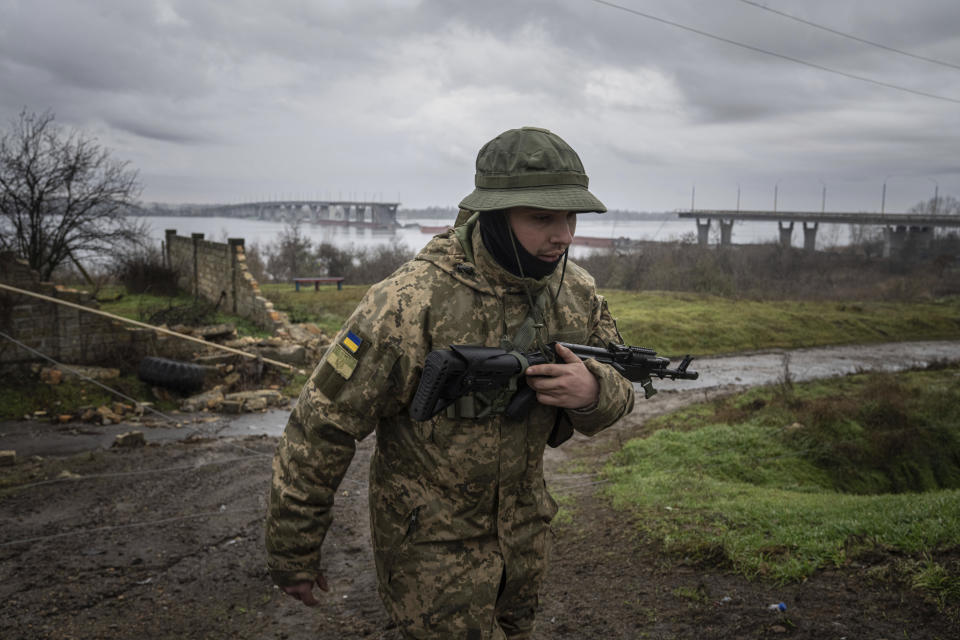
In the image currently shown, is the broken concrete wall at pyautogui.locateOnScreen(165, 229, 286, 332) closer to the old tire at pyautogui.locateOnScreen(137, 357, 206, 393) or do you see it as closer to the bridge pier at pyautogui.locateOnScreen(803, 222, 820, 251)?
the old tire at pyautogui.locateOnScreen(137, 357, 206, 393)

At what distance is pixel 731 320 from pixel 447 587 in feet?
69.0

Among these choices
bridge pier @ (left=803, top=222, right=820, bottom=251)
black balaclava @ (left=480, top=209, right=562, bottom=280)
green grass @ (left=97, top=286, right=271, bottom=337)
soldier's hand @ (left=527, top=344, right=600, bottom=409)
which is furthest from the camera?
bridge pier @ (left=803, top=222, right=820, bottom=251)

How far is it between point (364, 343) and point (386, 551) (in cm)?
75

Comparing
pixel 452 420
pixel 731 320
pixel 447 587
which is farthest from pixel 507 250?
pixel 731 320

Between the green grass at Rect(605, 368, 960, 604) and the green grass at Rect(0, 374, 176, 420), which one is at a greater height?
the green grass at Rect(605, 368, 960, 604)

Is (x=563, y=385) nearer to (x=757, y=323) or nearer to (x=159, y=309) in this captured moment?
(x=159, y=309)

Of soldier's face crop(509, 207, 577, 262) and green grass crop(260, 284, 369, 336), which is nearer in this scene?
soldier's face crop(509, 207, 577, 262)

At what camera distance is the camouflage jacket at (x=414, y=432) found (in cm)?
206

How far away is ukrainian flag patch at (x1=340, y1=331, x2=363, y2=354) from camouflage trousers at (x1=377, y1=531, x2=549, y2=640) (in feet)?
2.30

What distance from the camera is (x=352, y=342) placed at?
206cm

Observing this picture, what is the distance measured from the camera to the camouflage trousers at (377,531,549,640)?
2094mm

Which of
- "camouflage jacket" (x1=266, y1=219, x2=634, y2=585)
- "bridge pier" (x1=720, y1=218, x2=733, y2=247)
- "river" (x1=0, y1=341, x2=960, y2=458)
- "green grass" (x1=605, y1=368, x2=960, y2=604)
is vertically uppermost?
"bridge pier" (x1=720, y1=218, x2=733, y2=247)

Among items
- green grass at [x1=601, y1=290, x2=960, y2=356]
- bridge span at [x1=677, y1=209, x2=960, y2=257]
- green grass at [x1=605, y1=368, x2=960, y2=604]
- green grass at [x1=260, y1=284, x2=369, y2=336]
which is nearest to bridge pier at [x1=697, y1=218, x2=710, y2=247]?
bridge span at [x1=677, y1=209, x2=960, y2=257]

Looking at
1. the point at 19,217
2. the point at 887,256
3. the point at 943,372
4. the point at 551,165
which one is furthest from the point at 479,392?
the point at 887,256
